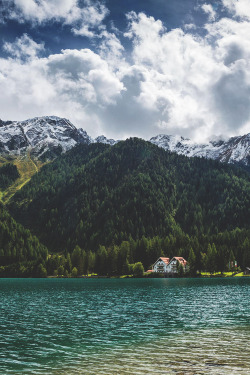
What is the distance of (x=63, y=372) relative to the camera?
80.3 feet

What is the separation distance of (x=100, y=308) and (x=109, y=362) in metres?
37.5

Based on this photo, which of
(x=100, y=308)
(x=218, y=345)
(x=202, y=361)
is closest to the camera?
(x=202, y=361)

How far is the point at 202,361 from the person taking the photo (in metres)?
26.1

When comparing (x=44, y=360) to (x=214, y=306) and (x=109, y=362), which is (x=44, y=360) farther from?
(x=214, y=306)

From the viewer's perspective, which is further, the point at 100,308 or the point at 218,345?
the point at 100,308

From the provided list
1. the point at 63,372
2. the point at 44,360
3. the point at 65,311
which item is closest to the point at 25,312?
the point at 65,311

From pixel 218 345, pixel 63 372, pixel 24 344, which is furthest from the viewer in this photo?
pixel 24 344

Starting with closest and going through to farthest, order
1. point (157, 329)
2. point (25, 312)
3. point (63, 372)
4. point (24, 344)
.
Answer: point (63, 372)
point (24, 344)
point (157, 329)
point (25, 312)

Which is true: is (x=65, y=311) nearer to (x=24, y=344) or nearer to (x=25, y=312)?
(x=25, y=312)

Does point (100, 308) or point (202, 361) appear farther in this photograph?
point (100, 308)

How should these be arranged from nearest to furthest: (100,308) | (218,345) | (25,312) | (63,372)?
(63,372)
(218,345)
(25,312)
(100,308)

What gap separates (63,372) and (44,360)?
4.43m

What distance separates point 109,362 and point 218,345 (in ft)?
35.5

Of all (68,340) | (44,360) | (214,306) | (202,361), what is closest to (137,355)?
(202,361)
